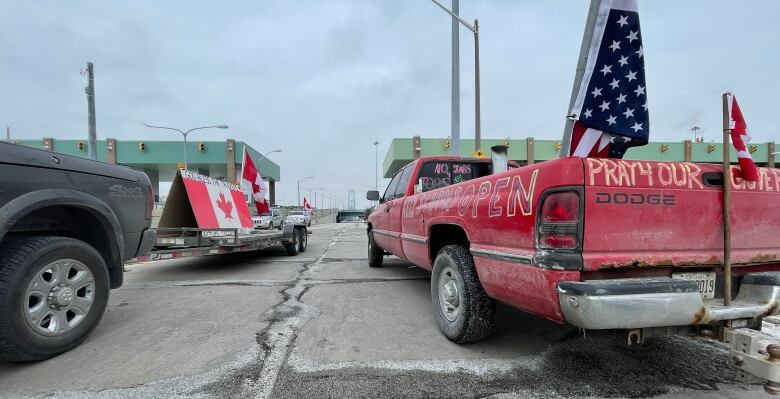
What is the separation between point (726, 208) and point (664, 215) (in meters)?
0.39

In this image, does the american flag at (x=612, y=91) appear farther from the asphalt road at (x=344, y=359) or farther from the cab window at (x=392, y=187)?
the cab window at (x=392, y=187)

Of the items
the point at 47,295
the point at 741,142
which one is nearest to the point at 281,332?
the point at 47,295

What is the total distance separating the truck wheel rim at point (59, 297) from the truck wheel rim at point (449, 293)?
3128 mm

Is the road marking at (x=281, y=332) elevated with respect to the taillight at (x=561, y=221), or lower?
lower

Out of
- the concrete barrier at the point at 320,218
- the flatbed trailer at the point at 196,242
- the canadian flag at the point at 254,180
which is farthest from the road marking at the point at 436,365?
the concrete barrier at the point at 320,218

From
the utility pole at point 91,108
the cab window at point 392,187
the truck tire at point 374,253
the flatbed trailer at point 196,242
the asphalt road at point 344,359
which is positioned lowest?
the asphalt road at point 344,359

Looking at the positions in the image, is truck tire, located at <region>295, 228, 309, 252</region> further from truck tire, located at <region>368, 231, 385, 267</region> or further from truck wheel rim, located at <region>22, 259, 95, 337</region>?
truck wheel rim, located at <region>22, 259, 95, 337</region>

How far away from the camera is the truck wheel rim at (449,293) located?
11.2ft

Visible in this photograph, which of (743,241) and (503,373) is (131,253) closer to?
(503,373)

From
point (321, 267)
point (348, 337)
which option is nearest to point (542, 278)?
point (348, 337)

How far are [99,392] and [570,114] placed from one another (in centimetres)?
447

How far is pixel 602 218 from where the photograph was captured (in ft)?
7.36

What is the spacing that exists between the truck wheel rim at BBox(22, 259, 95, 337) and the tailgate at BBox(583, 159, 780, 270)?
155 inches

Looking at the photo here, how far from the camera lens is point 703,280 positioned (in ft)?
7.95
